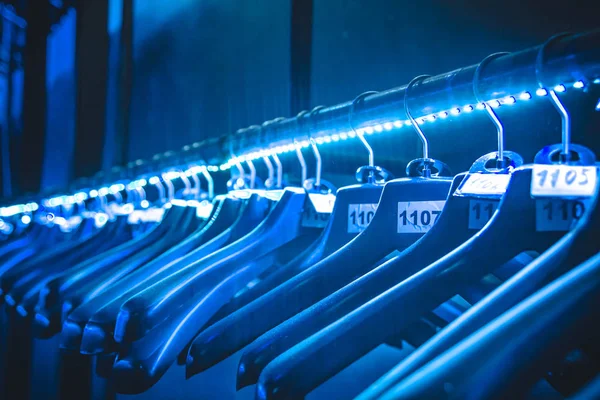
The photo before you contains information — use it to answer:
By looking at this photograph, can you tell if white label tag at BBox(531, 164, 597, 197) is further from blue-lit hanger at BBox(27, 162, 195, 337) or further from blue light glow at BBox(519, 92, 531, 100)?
blue-lit hanger at BBox(27, 162, 195, 337)

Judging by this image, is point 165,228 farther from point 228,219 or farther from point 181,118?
point 181,118

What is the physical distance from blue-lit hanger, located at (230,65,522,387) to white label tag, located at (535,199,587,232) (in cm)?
5

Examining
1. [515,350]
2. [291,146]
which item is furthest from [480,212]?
[291,146]

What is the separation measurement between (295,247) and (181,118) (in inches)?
50.7

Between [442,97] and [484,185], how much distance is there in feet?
0.47

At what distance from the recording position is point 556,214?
0.67 m

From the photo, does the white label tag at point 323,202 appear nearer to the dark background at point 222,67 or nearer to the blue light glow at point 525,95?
the dark background at point 222,67

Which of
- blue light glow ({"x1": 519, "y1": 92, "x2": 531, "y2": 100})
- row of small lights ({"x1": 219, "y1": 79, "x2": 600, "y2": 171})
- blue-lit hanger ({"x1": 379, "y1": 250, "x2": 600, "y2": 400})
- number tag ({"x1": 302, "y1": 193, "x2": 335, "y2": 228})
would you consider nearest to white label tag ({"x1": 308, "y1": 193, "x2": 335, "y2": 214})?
number tag ({"x1": 302, "y1": 193, "x2": 335, "y2": 228})

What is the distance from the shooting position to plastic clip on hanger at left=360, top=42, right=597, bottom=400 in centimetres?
47

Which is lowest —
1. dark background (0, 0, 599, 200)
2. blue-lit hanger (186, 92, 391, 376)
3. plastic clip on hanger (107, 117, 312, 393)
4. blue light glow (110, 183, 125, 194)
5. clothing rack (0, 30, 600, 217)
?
plastic clip on hanger (107, 117, 312, 393)

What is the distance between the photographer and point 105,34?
2.77 meters

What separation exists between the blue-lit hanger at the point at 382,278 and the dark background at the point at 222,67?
0.38 m

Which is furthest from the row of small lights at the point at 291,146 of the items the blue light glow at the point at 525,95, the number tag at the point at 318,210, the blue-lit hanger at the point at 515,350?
the blue-lit hanger at the point at 515,350

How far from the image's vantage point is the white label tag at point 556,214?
661 millimetres
